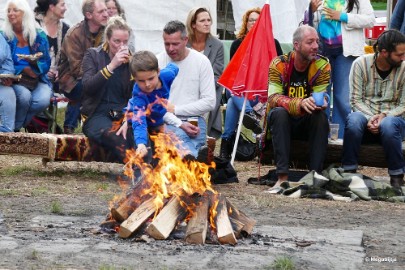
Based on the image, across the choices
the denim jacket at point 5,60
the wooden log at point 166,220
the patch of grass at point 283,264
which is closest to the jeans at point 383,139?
the wooden log at point 166,220

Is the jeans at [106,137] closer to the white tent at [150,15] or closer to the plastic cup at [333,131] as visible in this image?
the plastic cup at [333,131]

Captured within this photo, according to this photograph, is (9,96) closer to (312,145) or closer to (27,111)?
(27,111)

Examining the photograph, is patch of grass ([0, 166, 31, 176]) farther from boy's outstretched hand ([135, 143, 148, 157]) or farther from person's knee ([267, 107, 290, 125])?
boy's outstretched hand ([135, 143, 148, 157])

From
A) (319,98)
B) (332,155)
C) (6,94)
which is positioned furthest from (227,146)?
(6,94)

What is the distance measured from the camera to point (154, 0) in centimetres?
1630

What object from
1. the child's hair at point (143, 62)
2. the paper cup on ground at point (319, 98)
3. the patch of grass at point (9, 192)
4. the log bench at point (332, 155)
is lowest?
the patch of grass at point (9, 192)

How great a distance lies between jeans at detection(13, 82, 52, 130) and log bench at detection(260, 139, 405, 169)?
9.82ft

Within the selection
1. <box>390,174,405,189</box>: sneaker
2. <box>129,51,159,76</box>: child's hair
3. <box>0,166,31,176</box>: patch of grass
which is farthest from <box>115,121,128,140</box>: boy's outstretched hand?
<box>390,174,405,189</box>: sneaker

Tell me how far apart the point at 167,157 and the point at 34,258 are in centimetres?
182

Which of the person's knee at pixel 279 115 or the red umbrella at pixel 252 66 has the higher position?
the red umbrella at pixel 252 66

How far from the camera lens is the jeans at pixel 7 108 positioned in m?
11.9

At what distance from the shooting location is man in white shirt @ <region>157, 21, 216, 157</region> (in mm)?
10352

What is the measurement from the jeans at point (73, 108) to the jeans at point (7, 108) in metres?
1.18

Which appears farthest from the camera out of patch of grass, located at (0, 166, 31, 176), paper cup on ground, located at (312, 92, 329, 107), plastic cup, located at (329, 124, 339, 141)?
plastic cup, located at (329, 124, 339, 141)
